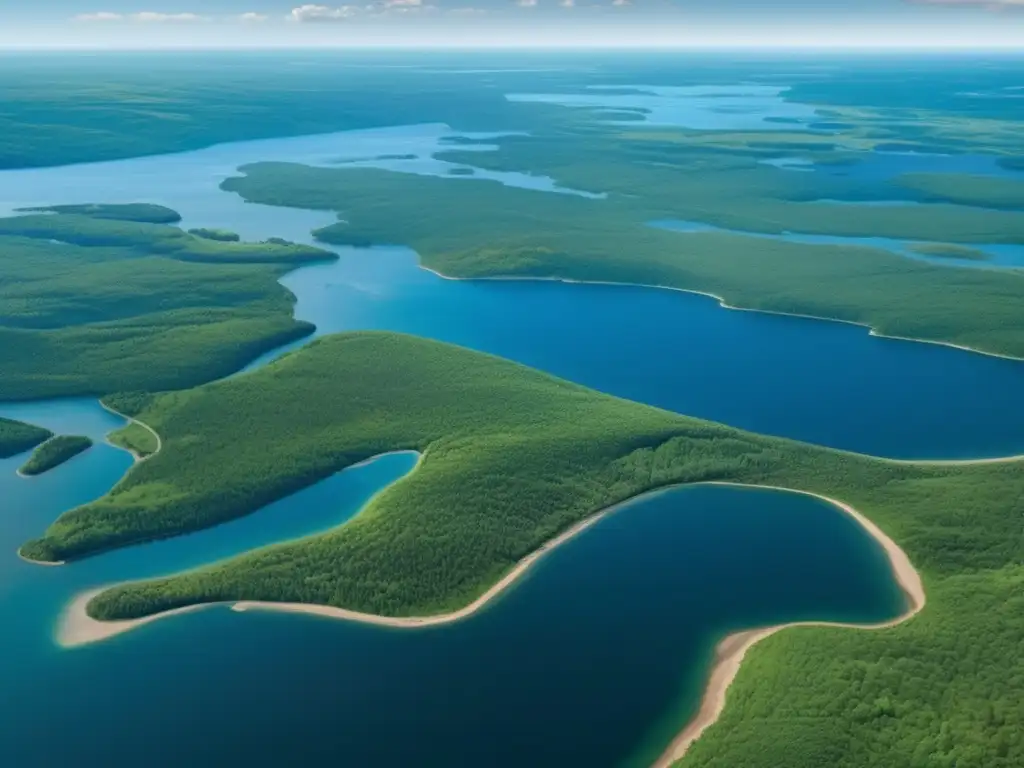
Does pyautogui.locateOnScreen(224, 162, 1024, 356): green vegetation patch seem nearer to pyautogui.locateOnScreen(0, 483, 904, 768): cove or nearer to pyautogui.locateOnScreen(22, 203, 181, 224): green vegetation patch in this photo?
pyautogui.locateOnScreen(22, 203, 181, 224): green vegetation patch

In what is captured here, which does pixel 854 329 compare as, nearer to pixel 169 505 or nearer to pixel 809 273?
pixel 809 273

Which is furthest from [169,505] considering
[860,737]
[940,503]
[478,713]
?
[940,503]

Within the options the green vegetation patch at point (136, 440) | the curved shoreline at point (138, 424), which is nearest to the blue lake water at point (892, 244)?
the curved shoreline at point (138, 424)

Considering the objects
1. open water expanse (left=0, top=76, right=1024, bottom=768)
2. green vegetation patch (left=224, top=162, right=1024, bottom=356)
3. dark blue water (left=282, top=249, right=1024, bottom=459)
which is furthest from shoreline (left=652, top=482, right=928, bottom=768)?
green vegetation patch (left=224, top=162, right=1024, bottom=356)

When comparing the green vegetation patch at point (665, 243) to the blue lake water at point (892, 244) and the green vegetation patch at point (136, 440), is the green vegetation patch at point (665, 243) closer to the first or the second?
the blue lake water at point (892, 244)

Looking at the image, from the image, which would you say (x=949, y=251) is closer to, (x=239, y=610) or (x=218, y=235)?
(x=218, y=235)

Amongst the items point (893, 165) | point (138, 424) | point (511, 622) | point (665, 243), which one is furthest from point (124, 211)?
point (893, 165)
